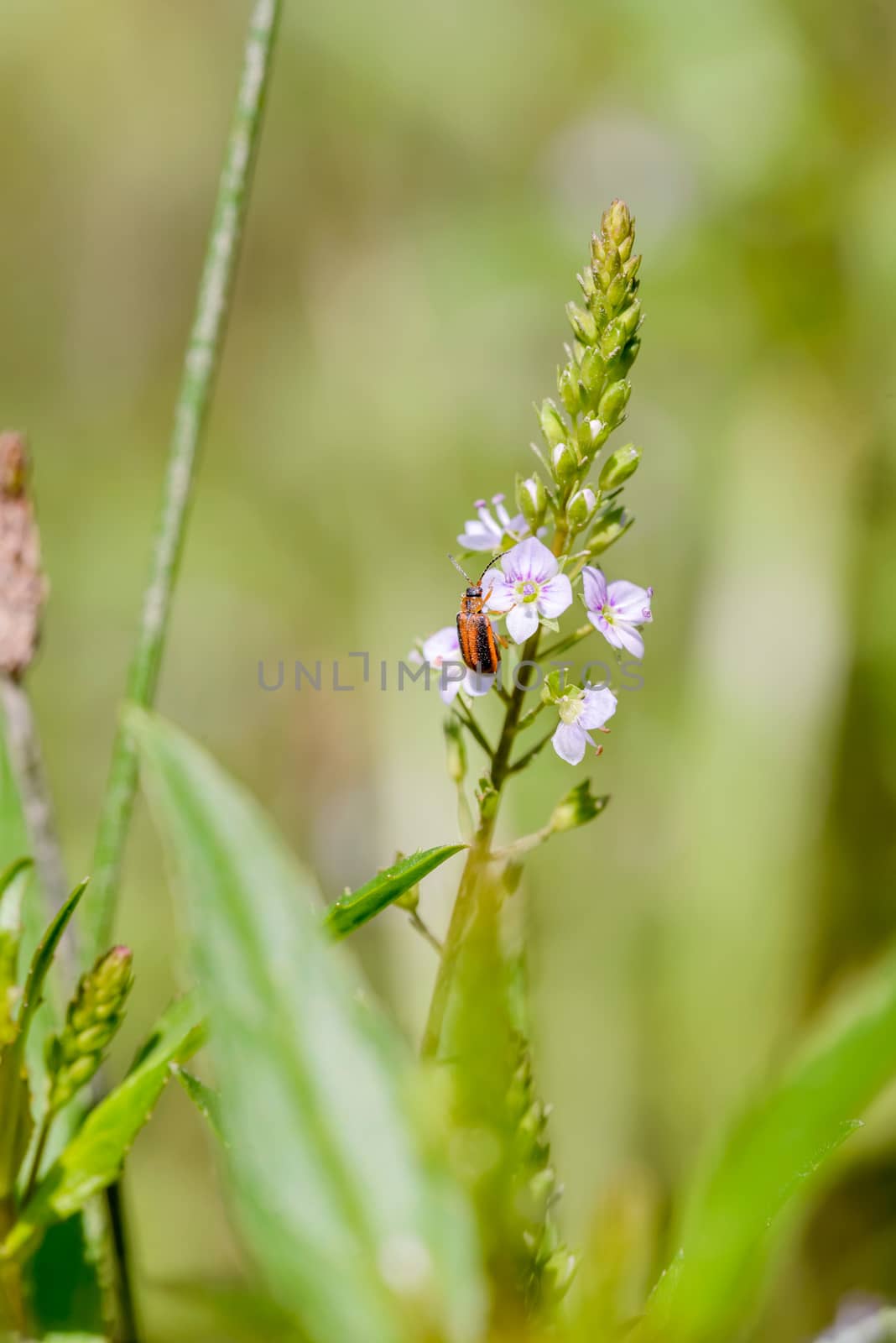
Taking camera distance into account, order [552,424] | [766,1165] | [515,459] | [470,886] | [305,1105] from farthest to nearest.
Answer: [515,459], [552,424], [470,886], [766,1165], [305,1105]

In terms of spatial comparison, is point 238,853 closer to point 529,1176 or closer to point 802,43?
point 529,1176

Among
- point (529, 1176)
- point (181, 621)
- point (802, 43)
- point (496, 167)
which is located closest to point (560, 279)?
point (802, 43)

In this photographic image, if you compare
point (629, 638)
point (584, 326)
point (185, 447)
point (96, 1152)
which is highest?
point (185, 447)

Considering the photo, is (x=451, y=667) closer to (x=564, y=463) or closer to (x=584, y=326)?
(x=564, y=463)

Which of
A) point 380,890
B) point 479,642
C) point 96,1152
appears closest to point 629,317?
point 479,642

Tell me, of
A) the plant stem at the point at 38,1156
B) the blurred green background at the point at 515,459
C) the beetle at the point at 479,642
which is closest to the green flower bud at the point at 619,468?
the beetle at the point at 479,642

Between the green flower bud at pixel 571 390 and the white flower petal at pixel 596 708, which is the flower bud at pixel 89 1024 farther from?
the green flower bud at pixel 571 390

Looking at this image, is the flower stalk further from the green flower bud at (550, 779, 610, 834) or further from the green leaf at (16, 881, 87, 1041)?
the green leaf at (16, 881, 87, 1041)
